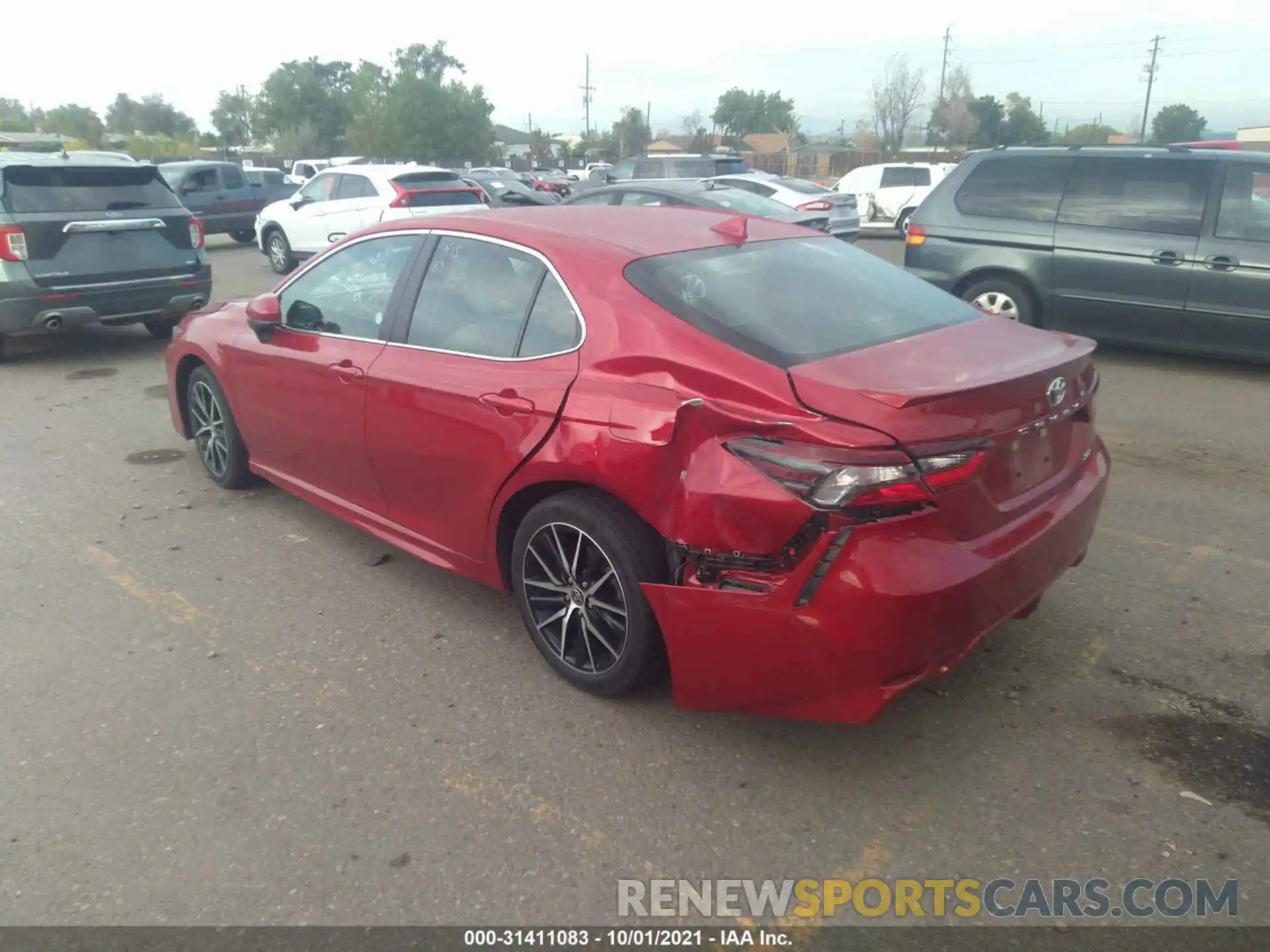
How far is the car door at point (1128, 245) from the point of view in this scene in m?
7.86

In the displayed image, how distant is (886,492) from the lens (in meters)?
2.70

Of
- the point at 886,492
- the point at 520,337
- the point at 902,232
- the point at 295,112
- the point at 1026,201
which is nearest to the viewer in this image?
the point at 886,492

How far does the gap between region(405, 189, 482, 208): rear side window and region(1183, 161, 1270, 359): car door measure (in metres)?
10.3

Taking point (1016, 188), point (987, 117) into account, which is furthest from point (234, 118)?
point (1016, 188)

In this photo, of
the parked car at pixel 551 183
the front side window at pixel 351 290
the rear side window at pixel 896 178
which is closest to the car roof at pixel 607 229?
the front side window at pixel 351 290

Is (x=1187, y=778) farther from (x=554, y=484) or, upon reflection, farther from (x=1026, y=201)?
(x=1026, y=201)

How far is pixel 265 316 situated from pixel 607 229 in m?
1.88

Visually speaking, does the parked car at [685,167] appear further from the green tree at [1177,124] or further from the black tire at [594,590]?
the green tree at [1177,124]

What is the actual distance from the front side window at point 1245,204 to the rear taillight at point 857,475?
6.43 metres

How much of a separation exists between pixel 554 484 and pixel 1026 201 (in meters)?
6.77

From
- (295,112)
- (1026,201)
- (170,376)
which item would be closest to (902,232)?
(1026,201)

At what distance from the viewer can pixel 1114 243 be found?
26.6 ft

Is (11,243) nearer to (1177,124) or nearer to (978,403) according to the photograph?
(978,403)

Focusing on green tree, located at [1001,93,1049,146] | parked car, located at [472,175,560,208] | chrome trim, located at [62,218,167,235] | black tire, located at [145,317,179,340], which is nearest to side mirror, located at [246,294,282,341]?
chrome trim, located at [62,218,167,235]
